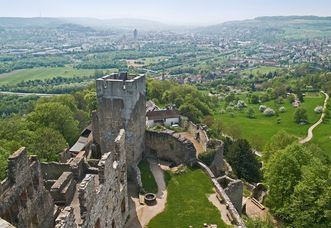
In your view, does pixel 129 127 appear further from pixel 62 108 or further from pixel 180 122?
pixel 180 122

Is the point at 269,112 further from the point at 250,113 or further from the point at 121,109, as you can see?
the point at 121,109

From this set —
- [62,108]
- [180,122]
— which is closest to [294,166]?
[180,122]

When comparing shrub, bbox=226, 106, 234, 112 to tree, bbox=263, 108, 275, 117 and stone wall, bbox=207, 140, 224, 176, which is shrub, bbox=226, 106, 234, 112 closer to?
tree, bbox=263, 108, 275, 117

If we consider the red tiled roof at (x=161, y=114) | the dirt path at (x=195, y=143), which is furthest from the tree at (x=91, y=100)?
the dirt path at (x=195, y=143)

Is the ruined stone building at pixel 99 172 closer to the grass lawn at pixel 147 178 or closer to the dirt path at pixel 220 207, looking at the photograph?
the dirt path at pixel 220 207

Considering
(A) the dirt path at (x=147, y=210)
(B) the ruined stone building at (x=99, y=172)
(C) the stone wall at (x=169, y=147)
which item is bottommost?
(A) the dirt path at (x=147, y=210)

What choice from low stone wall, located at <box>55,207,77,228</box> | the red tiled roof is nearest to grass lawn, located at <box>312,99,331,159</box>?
the red tiled roof

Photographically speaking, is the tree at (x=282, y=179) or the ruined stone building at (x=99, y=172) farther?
the tree at (x=282, y=179)
